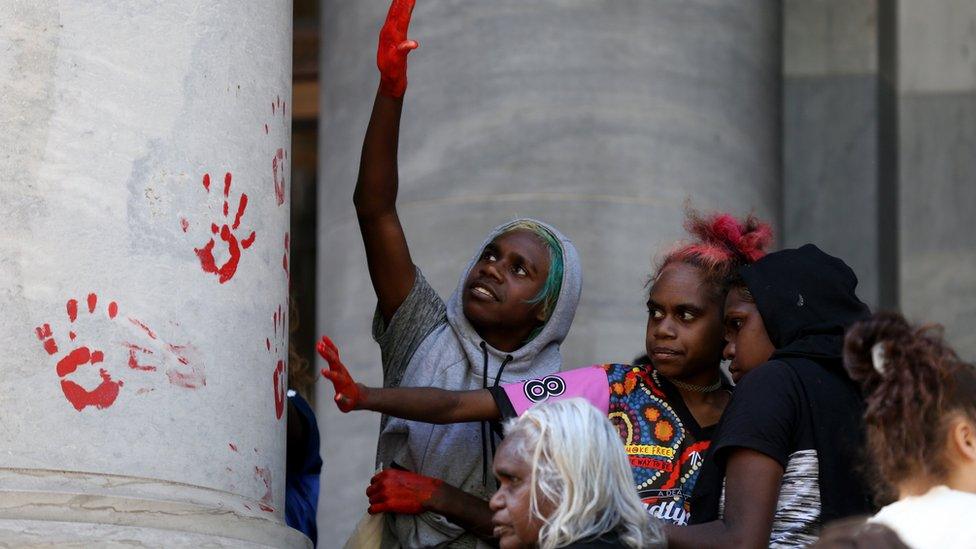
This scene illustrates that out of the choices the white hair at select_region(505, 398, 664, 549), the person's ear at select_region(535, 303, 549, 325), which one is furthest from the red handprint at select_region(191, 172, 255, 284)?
the white hair at select_region(505, 398, 664, 549)

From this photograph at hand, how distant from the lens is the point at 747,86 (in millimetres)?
8727

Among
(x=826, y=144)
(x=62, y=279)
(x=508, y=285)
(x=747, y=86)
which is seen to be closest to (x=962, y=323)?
(x=826, y=144)

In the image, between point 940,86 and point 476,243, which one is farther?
point 940,86

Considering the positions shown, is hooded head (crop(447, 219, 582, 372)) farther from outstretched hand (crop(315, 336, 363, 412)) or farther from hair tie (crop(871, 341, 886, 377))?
hair tie (crop(871, 341, 886, 377))

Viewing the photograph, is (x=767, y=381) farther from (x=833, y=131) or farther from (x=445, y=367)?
(x=833, y=131)

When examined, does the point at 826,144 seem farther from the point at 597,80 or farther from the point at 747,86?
the point at 597,80

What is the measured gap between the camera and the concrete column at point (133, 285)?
4.33m

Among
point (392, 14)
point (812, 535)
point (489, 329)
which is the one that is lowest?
point (812, 535)

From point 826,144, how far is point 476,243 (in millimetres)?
3008

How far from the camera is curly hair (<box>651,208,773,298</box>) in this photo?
5.32 m

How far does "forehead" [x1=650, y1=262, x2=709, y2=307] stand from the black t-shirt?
0.90 m

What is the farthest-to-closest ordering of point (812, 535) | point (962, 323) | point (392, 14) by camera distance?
point (962, 323) < point (392, 14) < point (812, 535)

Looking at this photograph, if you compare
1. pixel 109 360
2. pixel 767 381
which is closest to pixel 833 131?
pixel 767 381

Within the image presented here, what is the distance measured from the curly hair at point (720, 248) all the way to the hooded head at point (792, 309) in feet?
1.40
